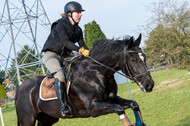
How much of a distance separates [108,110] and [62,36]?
1804 mm

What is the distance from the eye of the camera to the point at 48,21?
2775 cm

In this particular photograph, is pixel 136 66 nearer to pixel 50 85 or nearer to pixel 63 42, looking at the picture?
pixel 63 42

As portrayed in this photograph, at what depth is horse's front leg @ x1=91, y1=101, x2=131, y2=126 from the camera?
4516mm

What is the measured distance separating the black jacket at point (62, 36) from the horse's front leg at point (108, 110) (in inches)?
49.5

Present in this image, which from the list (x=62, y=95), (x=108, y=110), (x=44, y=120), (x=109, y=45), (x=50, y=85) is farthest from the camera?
(x=44, y=120)

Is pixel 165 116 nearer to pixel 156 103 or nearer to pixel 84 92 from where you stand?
pixel 156 103

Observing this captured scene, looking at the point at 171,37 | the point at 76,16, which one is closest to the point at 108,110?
the point at 76,16

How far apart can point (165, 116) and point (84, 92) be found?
5.54 metres

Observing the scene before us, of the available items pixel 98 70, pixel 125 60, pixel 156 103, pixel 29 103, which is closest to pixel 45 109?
pixel 29 103

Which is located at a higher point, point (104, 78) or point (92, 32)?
point (92, 32)

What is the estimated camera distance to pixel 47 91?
5758 millimetres

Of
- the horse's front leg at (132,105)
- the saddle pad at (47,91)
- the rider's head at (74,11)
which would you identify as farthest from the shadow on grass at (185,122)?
the rider's head at (74,11)

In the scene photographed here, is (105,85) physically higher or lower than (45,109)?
higher

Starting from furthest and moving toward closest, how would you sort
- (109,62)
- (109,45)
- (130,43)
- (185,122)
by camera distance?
(185,122) < (109,45) < (109,62) < (130,43)
